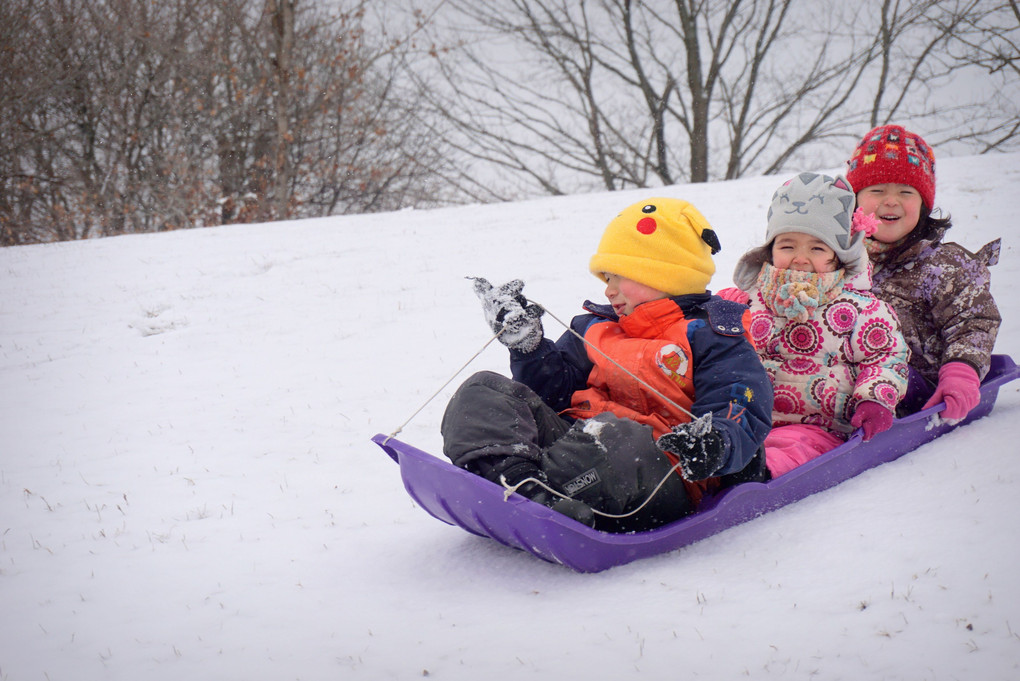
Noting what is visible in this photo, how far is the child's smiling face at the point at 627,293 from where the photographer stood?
2408mm

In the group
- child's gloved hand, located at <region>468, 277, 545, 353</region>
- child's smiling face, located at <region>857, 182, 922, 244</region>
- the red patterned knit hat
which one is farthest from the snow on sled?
the red patterned knit hat

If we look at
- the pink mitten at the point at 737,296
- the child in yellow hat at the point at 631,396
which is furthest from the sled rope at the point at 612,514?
the pink mitten at the point at 737,296

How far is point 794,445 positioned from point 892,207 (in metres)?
1.24

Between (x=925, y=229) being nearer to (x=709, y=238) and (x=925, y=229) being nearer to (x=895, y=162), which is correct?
(x=895, y=162)

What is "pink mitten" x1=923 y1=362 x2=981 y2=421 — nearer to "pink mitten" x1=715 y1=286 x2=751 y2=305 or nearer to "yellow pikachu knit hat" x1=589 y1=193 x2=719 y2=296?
"pink mitten" x1=715 y1=286 x2=751 y2=305

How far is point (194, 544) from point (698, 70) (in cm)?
1648

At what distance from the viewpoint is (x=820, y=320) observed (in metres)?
2.64

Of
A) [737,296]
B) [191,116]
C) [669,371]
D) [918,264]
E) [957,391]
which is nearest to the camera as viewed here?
[669,371]

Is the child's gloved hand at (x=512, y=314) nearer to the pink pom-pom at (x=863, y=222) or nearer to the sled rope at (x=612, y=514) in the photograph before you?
the sled rope at (x=612, y=514)

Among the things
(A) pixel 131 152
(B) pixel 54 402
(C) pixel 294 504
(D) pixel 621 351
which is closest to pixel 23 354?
(B) pixel 54 402

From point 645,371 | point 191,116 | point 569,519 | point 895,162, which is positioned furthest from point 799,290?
point 191,116

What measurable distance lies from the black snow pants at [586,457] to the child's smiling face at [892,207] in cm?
167

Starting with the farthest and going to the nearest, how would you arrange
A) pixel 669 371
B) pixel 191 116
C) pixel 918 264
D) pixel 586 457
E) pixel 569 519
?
pixel 191 116 < pixel 918 264 < pixel 669 371 < pixel 586 457 < pixel 569 519

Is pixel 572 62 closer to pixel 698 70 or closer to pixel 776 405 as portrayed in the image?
pixel 698 70
